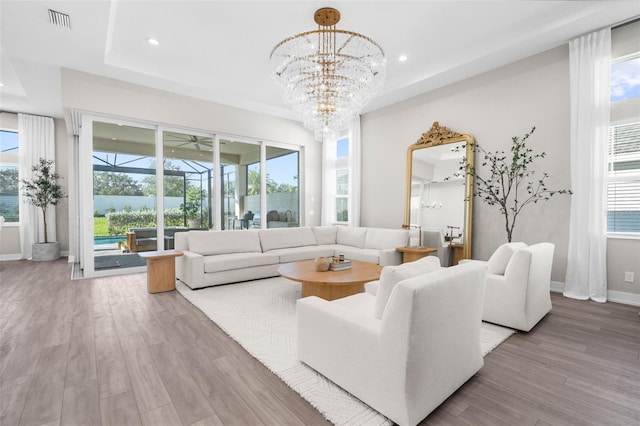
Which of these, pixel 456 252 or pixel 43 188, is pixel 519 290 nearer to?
pixel 456 252

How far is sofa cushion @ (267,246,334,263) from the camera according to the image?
488 centimetres

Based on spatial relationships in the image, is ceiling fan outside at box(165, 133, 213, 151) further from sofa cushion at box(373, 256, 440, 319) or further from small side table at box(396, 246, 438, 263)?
sofa cushion at box(373, 256, 440, 319)

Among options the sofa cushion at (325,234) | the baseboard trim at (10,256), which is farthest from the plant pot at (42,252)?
the sofa cushion at (325,234)

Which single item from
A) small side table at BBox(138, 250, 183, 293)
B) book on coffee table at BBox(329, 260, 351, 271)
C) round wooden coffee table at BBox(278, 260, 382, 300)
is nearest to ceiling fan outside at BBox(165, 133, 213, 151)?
small side table at BBox(138, 250, 183, 293)

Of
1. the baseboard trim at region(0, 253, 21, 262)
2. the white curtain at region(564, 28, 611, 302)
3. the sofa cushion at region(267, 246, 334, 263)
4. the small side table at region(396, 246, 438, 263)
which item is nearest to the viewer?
the white curtain at region(564, 28, 611, 302)

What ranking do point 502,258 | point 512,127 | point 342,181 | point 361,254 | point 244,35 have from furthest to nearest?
point 342,181, point 361,254, point 512,127, point 244,35, point 502,258

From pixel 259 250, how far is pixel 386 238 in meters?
2.23

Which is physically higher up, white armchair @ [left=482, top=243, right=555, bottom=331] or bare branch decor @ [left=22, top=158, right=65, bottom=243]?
bare branch decor @ [left=22, top=158, right=65, bottom=243]

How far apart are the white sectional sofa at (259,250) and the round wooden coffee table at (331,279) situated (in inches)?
40.1

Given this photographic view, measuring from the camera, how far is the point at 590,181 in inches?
143

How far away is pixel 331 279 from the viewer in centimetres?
314

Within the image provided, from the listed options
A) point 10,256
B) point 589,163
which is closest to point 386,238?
point 589,163

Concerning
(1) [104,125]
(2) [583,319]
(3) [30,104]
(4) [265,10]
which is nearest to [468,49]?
(4) [265,10]

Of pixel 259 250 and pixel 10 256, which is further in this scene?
pixel 10 256
